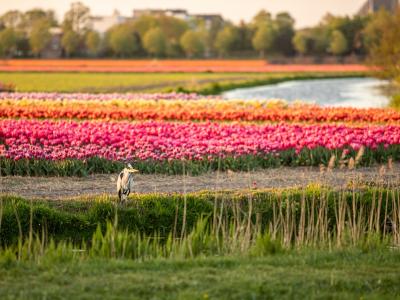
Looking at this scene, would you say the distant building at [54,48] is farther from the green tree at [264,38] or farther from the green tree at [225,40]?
the green tree at [264,38]

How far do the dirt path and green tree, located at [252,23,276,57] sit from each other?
123808 mm

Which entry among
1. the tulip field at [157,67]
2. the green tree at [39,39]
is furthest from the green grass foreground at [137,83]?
the green tree at [39,39]

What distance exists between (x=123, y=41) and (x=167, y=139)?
374 ft

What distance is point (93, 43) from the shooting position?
442 feet

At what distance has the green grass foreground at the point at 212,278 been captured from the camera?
27.4ft

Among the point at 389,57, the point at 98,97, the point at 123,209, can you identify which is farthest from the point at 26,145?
the point at 389,57

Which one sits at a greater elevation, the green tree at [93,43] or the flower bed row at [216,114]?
the flower bed row at [216,114]

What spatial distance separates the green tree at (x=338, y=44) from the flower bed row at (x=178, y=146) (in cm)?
11014

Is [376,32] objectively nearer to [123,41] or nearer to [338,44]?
[338,44]

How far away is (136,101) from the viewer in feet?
108

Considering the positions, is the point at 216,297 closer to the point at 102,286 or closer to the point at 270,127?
the point at 102,286

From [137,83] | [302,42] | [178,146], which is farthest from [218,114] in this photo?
[302,42]

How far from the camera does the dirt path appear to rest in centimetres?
1477

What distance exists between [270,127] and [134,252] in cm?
1177
